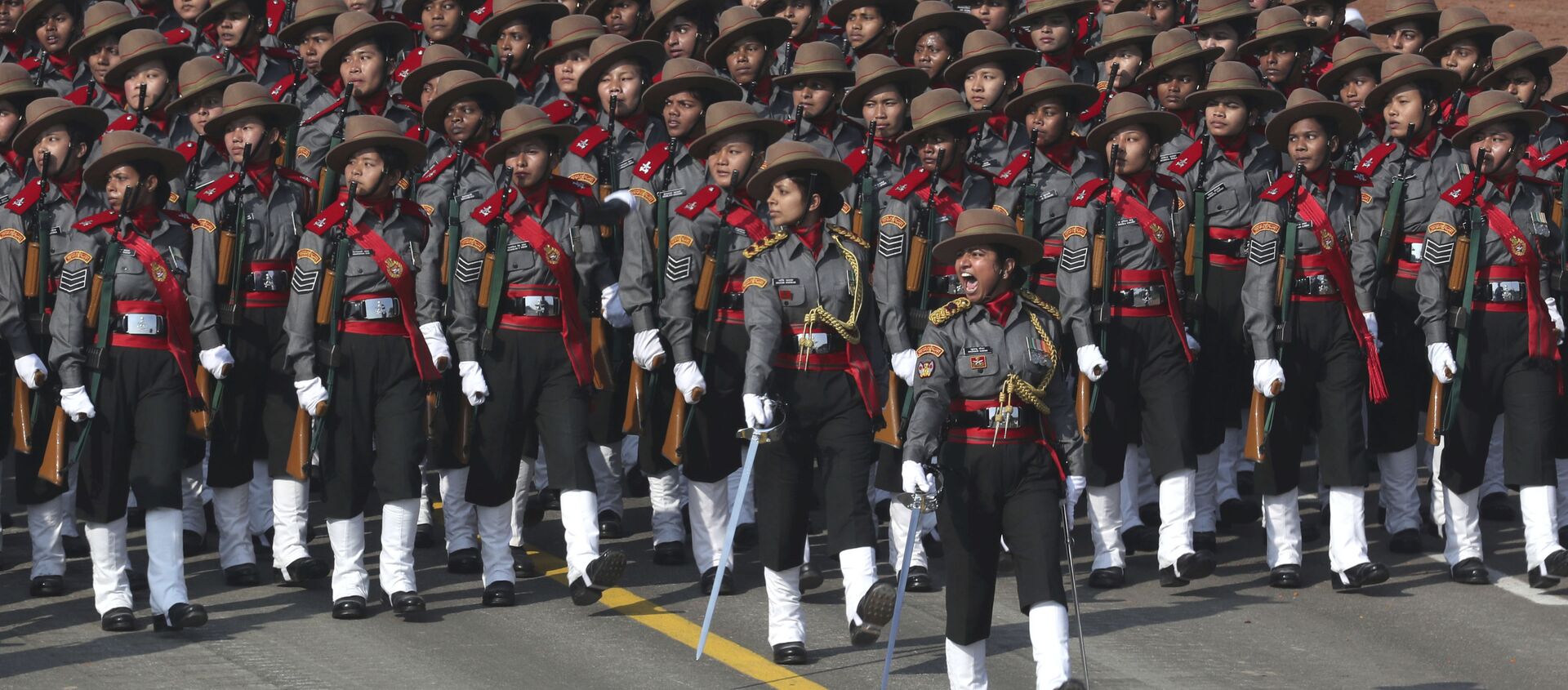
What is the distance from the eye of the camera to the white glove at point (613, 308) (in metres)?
12.5

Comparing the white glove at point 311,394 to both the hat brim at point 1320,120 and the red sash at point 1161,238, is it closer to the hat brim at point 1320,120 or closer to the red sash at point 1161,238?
the red sash at point 1161,238

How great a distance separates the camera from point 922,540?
1318cm

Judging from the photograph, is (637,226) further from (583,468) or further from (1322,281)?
(1322,281)

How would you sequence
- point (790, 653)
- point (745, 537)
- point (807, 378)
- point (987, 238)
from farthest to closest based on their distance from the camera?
point (745, 537), point (807, 378), point (790, 653), point (987, 238)

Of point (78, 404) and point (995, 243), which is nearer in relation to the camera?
point (995, 243)

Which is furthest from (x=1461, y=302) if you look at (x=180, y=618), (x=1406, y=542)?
(x=180, y=618)

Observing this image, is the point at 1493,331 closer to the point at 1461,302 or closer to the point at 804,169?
the point at 1461,302

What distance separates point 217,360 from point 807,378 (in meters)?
2.88

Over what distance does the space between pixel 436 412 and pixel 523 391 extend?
47 centimetres

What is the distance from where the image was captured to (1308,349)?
12.8 m

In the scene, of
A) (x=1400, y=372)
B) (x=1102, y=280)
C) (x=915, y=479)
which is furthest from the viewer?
(x=1400, y=372)

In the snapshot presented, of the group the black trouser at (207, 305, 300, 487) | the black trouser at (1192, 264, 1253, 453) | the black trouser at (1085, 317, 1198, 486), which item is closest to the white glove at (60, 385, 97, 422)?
the black trouser at (207, 305, 300, 487)

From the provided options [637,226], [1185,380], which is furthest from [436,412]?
[1185,380]

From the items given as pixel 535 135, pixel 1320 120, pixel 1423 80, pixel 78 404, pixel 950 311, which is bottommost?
pixel 78 404
